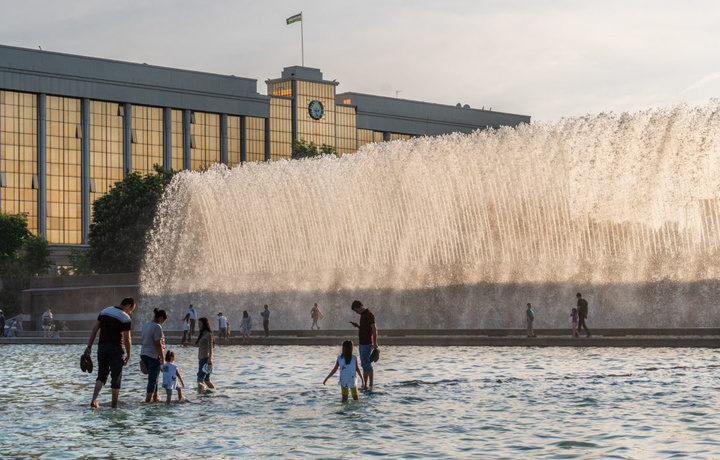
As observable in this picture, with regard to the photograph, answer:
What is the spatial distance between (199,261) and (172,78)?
5671 centimetres

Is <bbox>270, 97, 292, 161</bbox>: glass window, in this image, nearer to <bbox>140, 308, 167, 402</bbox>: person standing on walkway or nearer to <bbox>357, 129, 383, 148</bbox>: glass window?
<bbox>357, 129, 383, 148</bbox>: glass window

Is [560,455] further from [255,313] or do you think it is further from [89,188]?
[89,188]

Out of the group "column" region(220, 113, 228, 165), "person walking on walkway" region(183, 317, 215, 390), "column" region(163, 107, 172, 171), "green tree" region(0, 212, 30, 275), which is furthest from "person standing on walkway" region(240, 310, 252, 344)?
"column" region(220, 113, 228, 165)

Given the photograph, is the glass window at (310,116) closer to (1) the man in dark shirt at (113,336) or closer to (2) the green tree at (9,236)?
(2) the green tree at (9,236)

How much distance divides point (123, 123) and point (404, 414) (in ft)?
291

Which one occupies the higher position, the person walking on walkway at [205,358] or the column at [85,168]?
the column at [85,168]

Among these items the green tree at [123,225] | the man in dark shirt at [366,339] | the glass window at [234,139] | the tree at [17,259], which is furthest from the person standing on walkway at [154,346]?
the glass window at [234,139]

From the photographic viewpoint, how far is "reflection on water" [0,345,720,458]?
37.5 ft

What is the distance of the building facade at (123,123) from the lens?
300ft

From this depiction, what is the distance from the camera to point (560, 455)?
10.7m

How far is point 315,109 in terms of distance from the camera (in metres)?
Answer: 109

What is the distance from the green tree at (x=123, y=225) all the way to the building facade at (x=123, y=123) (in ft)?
41.0

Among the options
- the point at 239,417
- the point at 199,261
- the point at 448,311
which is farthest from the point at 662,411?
the point at 199,261

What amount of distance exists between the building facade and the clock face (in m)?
0.11
